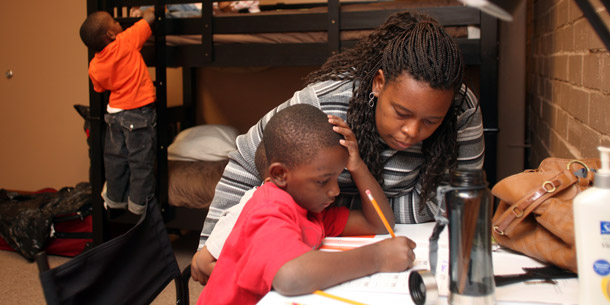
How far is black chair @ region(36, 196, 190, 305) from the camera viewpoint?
29.7 inches

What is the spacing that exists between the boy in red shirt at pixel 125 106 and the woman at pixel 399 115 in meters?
1.20

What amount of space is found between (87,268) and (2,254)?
7.43ft

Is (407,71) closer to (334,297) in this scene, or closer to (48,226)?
(334,297)

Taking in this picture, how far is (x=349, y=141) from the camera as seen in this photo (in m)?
0.98

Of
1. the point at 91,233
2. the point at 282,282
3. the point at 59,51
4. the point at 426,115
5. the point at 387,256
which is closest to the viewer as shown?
the point at 282,282

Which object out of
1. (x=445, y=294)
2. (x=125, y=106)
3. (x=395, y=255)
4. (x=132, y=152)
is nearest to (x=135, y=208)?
(x=132, y=152)

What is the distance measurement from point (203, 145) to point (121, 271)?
5.91 ft

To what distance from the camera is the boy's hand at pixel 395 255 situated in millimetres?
838

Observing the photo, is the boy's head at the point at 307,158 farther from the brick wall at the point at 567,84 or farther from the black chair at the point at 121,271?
the brick wall at the point at 567,84

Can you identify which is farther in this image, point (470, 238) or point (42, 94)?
point (42, 94)

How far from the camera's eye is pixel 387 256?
843mm

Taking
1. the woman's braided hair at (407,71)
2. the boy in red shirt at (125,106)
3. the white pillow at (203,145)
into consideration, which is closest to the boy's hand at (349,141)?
the woman's braided hair at (407,71)

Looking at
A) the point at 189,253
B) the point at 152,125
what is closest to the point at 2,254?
the point at 189,253

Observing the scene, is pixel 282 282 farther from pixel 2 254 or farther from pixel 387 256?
pixel 2 254
